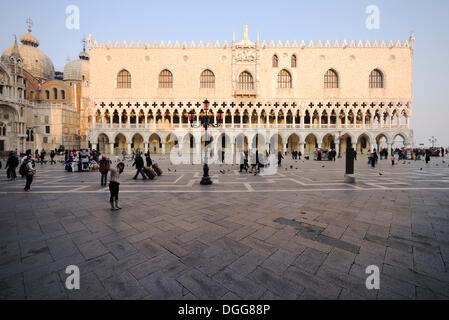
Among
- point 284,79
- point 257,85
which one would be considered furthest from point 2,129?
point 284,79

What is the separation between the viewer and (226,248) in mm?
3348

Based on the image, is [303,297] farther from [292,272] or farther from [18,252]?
[18,252]

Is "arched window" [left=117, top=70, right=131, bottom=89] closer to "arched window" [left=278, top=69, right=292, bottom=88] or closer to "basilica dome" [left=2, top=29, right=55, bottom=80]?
"basilica dome" [left=2, top=29, right=55, bottom=80]

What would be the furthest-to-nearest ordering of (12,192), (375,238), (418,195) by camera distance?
1. (12,192)
2. (418,195)
3. (375,238)

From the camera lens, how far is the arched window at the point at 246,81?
119ft

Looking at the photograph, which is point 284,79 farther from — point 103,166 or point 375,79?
point 103,166

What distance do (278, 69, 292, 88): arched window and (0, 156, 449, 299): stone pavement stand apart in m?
34.6

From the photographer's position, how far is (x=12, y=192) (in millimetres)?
7543

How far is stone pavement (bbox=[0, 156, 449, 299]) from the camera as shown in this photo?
239cm

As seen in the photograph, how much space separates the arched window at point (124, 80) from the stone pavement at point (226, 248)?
119 ft

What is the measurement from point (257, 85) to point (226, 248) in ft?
118

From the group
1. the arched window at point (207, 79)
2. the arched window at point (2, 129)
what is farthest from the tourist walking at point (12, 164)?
the arched window at point (2, 129)

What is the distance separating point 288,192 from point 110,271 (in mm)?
6314
